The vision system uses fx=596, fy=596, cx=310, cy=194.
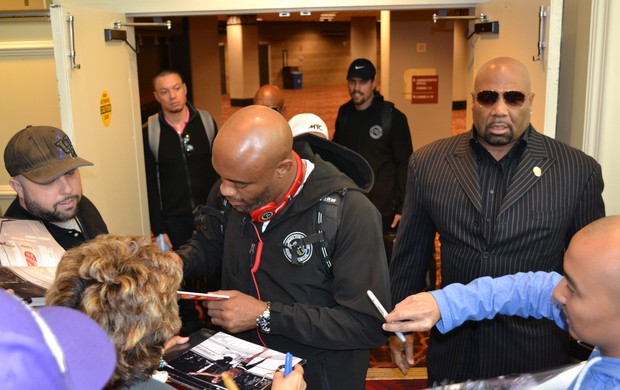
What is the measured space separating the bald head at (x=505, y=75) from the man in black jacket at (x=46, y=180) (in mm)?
1698

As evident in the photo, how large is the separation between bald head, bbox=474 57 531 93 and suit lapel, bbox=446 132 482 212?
0.78 ft

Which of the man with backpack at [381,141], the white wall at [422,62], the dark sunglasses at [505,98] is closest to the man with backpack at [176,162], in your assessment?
the man with backpack at [381,141]

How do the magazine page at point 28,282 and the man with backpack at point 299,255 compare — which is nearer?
the magazine page at point 28,282

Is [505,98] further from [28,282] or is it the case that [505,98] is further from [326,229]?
[28,282]

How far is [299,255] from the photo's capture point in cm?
206

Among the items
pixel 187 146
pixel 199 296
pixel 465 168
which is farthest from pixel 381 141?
pixel 199 296

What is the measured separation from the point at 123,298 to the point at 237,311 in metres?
0.64

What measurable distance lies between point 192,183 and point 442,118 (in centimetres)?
435

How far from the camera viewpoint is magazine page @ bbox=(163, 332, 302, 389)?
1.75 meters

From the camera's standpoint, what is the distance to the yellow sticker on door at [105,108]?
11.8ft

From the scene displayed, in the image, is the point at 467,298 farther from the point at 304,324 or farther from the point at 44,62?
the point at 44,62

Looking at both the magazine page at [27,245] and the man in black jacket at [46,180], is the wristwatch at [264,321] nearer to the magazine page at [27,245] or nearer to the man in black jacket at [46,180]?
the magazine page at [27,245]

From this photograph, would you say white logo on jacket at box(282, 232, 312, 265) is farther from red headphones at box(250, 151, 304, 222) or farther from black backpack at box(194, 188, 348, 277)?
red headphones at box(250, 151, 304, 222)

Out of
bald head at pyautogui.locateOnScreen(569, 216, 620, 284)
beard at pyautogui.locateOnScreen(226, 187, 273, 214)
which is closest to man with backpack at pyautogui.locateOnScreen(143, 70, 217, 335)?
beard at pyautogui.locateOnScreen(226, 187, 273, 214)
